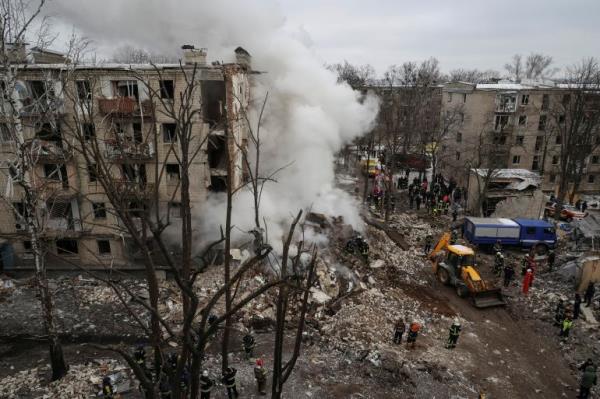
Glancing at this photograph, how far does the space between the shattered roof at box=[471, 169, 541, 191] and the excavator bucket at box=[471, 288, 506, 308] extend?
12.6 metres

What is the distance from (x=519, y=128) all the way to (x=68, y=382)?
1407 inches

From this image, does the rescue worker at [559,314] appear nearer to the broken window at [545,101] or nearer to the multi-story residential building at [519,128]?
the multi-story residential building at [519,128]

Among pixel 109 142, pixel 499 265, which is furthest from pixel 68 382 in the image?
Answer: pixel 499 265

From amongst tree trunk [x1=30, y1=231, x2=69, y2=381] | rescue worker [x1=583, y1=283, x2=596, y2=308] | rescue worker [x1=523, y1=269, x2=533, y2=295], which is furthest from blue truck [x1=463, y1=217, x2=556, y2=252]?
tree trunk [x1=30, y1=231, x2=69, y2=381]

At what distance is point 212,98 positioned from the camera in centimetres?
1833

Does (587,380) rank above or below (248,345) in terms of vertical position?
above

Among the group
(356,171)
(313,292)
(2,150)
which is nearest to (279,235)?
(313,292)

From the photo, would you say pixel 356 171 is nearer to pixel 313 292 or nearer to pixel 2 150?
pixel 313 292

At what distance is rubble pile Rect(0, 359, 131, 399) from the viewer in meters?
11.2

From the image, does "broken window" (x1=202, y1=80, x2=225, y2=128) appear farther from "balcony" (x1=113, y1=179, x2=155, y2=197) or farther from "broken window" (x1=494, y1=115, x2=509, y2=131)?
"broken window" (x1=494, y1=115, x2=509, y2=131)

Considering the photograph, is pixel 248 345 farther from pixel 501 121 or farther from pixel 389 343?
pixel 501 121

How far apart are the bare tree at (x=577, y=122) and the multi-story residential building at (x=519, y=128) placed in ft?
1.60

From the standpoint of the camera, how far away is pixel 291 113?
2419cm

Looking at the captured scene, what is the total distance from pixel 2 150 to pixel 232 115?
1005 cm
